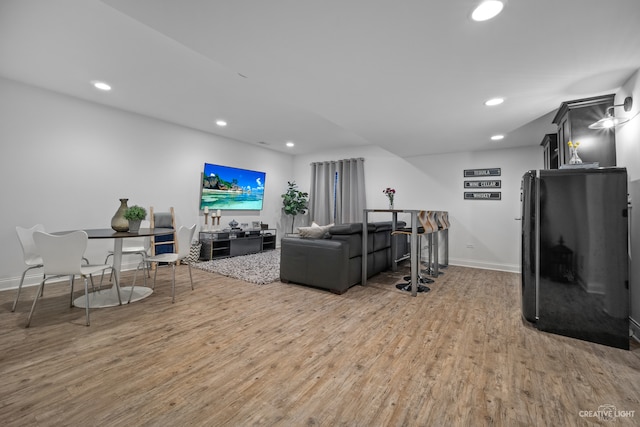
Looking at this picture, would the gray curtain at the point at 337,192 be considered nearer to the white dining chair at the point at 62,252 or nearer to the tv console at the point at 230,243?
the tv console at the point at 230,243

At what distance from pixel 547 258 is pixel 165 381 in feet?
10.3

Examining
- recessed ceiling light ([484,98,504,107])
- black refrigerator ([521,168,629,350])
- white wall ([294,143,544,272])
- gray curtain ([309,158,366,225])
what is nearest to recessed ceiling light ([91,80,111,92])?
gray curtain ([309,158,366,225])

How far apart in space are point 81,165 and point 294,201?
4247 mm

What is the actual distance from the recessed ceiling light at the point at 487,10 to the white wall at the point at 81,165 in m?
5.01

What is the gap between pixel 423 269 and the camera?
15.9 feet

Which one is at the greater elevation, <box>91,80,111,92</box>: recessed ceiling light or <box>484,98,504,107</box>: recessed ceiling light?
<box>91,80,111,92</box>: recessed ceiling light

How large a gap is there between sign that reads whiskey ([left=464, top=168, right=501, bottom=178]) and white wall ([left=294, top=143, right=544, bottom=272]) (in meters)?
0.08

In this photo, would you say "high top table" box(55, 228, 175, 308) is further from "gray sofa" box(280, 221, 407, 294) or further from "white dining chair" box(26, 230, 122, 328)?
"gray sofa" box(280, 221, 407, 294)

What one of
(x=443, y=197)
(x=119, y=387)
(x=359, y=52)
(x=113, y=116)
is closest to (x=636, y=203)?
(x=359, y=52)

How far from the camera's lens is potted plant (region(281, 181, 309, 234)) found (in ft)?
22.7

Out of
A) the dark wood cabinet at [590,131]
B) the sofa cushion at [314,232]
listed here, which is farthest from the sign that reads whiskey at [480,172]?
the sofa cushion at [314,232]

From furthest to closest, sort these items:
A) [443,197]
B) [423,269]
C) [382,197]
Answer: [382,197] < [443,197] < [423,269]

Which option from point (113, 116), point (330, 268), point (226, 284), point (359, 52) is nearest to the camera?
point (359, 52)

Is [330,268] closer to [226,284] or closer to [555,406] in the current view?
[226,284]
